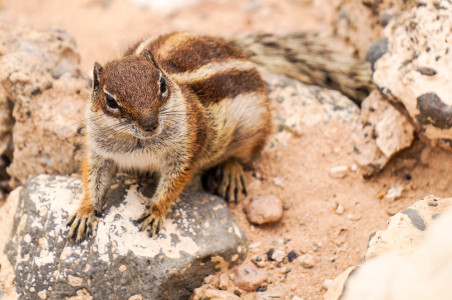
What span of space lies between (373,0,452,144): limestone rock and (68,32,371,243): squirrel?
2.47 feet

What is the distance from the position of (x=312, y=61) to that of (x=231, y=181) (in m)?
1.30

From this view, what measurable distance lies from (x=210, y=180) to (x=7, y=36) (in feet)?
6.49

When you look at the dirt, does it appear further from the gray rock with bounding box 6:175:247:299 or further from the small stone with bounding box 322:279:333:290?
the gray rock with bounding box 6:175:247:299

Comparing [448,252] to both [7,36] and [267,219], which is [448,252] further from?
[7,36]

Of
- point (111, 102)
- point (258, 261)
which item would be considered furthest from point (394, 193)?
point (111, 102)

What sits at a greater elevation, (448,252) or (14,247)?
(448,252)

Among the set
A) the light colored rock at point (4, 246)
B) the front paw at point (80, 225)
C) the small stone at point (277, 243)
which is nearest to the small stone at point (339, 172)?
the small stone at point (277, 243)

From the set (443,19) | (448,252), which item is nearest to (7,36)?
(443,19)

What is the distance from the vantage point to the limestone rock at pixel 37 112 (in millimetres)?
3932

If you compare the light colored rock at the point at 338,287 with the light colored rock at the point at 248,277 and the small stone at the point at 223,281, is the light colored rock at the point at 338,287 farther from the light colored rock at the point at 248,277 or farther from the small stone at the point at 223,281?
the small stone at the point at 223,281

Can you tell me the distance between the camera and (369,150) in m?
3.98

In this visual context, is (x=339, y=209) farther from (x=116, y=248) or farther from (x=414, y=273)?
(x=414, y=273)

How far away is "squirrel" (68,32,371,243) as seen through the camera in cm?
307

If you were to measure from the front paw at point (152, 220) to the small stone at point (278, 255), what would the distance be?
2.51ft
